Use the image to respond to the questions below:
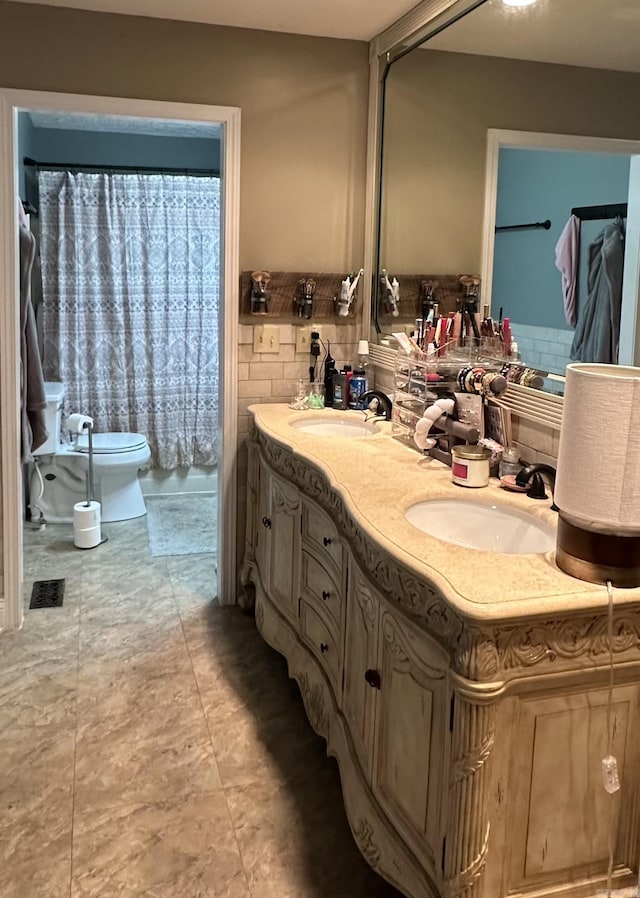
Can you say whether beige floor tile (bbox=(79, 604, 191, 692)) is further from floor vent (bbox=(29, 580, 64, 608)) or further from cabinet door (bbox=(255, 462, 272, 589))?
cabinet door (bbox=(255, 462, 272, 589))

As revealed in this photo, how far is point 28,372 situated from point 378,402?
1.48 metres

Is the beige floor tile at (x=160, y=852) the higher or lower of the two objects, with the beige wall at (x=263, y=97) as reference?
lower

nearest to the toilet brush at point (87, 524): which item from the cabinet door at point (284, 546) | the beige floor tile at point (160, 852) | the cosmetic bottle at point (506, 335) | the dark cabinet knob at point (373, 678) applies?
the cabinet door at point (284, 546)

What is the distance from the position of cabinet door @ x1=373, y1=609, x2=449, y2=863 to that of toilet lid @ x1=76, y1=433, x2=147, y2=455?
3251 mm

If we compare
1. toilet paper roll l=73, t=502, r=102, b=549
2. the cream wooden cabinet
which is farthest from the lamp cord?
toilet paper roll l=73, t=502, r=102, b=549

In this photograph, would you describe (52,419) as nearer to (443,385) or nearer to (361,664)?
(443,385)

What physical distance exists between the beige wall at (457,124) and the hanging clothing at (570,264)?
9.4 inches

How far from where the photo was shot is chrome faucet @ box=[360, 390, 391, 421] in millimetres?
3146

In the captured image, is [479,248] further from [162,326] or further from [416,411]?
[162,326]

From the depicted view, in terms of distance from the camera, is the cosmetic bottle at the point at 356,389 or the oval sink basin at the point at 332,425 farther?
the cosmetic bottle at the point at 356,389

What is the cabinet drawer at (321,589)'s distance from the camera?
231 cm

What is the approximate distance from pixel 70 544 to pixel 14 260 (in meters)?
1.78

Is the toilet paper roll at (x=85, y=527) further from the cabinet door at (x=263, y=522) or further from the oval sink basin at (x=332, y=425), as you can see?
the oval sink basin at (x=332, y=425)

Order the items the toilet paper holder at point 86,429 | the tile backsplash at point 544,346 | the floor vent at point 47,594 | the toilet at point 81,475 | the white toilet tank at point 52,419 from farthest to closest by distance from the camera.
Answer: the toilet at point 81,475, the white toilet tank at point 52,419, the toilet paper holder at point 86,429, the floor vent at point 47,594, the tile backsplash at point 544,346
